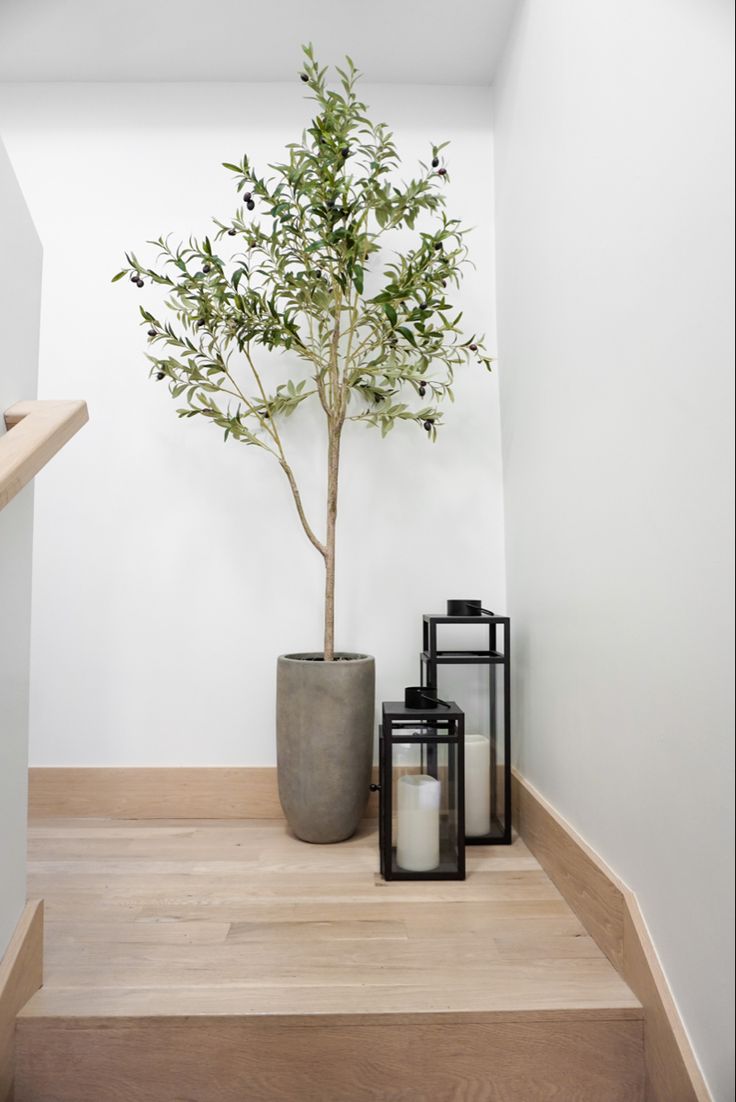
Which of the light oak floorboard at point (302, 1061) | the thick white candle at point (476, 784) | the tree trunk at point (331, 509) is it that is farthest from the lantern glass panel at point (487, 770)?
the light oak floorboard at point (302, 1061)

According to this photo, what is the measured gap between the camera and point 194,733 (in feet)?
7.13

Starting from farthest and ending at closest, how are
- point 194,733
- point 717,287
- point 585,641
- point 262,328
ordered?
1. point 194,733
2. point 262,328
3. point 585,641
4. point 717,287

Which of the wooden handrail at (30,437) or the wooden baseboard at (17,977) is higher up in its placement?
the wooden handrail at (30,437)

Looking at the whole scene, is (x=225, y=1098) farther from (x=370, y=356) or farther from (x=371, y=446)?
(x=370, y=356)

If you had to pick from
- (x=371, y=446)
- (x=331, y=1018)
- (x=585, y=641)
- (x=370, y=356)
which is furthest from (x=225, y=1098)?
Result: (x=370, y=356)

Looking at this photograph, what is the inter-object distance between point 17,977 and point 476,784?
1.07 meters

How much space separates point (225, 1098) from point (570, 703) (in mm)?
886

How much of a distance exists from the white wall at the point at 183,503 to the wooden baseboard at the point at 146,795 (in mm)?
41

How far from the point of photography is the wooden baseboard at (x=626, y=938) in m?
1.00

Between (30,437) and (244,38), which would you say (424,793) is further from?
(244,38)

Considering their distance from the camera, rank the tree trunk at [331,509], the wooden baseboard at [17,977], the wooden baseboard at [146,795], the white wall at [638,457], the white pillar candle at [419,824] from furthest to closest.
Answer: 1. the wooden baseboard at [146,795]
2. the tree trunk at [331,509]
3. the white pillar candle at [419,824]
4. the wooden baseboard at [17,977]
5. the white wall at [638,457]

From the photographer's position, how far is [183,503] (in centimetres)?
222

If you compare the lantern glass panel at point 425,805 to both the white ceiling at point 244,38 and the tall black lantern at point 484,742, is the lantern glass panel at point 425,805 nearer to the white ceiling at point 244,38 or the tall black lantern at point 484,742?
the tall black lantern at point 484,742

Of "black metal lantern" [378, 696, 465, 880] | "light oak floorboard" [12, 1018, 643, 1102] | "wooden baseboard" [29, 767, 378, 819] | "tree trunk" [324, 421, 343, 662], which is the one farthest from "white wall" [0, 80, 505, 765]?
"light oak floorboard" [12, 1018, 643, 1102]
